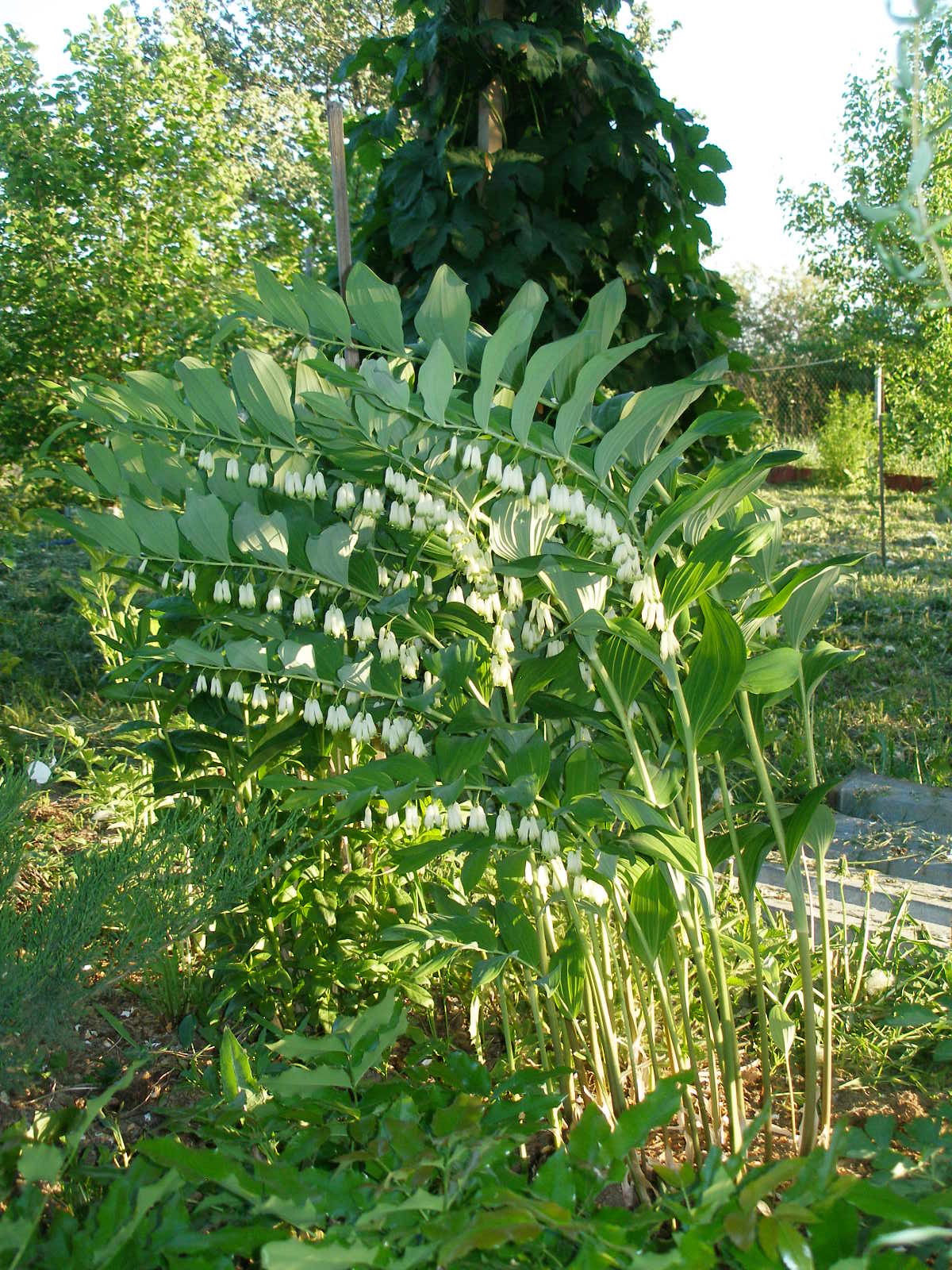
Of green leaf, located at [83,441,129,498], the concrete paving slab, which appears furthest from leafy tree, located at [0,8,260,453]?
green leaf, located at [83,441,129,498]

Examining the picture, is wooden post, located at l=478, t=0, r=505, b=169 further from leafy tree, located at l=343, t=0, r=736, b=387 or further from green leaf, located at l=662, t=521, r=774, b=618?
green leaf, located at l=662, t=521, r=774, b=618

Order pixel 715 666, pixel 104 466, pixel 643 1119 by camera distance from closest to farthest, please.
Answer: pixel 643 1119, pixel 715 666, pixel 104 466

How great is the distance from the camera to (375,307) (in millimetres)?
1271

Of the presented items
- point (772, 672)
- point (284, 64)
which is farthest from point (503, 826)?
point (284, 64)

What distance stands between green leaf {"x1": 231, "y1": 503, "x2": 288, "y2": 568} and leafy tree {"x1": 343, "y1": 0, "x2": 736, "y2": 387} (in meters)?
1.44

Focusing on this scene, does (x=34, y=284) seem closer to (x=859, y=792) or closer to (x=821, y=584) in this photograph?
(x=859, y=792)

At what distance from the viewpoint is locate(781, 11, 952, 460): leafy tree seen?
16.9 feet

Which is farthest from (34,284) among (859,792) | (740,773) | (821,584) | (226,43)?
(226,43)

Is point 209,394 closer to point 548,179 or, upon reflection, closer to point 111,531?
point 111,531

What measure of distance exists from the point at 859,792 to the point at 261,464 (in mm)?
2339

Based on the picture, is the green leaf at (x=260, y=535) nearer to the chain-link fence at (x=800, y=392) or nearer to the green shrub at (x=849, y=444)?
the green shrub at (x=849, y=444)

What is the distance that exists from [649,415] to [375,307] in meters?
0.38

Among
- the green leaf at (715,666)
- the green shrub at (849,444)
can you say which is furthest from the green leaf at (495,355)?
the green shrub at (849,444)

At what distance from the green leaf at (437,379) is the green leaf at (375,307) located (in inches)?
6.6
